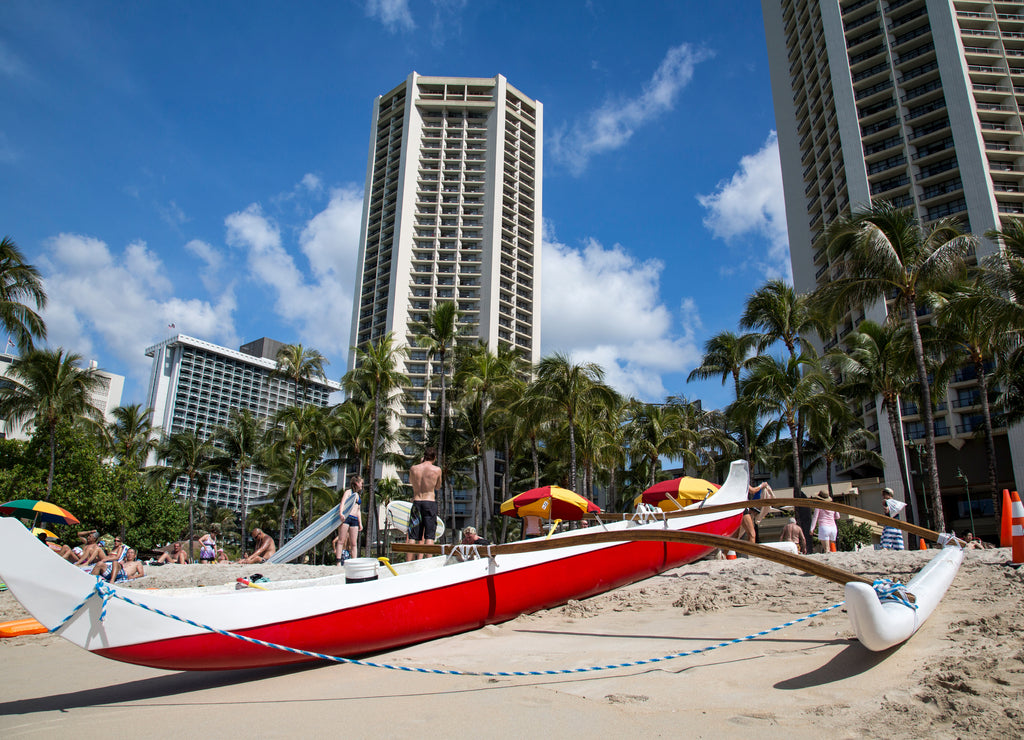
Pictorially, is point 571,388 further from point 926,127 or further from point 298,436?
point 926,127

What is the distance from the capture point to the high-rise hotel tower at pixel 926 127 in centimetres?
3631

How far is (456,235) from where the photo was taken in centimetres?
7244

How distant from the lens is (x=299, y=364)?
112ft

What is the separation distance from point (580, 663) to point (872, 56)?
55.5 m

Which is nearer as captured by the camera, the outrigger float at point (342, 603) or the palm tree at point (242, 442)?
the outrigger float at point (342, 603)

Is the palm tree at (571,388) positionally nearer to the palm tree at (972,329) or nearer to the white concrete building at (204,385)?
the palm tree at (972,329)

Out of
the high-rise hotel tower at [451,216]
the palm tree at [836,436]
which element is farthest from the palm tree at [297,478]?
the palm tree at [836,436]

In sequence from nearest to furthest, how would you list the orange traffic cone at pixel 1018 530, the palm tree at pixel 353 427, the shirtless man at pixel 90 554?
the orange traffic cone at pixel 1018 530 < the shirtless man at pixel 90 554 < the palm tree at pixel 353 427

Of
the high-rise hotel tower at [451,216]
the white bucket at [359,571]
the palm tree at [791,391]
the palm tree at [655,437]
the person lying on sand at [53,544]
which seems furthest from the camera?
the high-rise hotel tower at [451,216]

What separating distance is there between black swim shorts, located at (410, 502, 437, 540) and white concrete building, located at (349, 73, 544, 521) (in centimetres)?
5839

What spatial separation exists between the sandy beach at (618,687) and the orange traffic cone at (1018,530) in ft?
0.94

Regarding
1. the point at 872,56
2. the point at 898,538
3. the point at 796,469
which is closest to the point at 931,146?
the point at 872,56

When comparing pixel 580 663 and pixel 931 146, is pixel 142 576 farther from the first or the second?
pixel 931 146

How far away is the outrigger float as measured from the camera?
10.1ft
